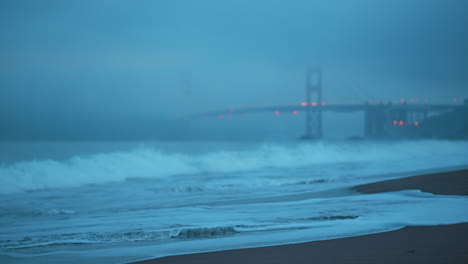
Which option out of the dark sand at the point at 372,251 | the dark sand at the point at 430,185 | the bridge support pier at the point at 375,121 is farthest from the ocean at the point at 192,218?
the bridge support pier at the point at 375,121

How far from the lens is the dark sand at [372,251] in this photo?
251cm

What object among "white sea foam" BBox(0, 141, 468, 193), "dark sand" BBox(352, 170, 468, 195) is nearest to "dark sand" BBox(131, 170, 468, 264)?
"dark sand" BBox(352, 170, 468, 195)

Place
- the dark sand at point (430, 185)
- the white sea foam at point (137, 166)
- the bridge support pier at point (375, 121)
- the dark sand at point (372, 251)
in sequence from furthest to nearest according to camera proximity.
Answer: the bridge support pier at point (375, 121)
the white sea foam at point (137, 166)
the dark sand at point (430, 185)
the dark sand at point (372, 251)

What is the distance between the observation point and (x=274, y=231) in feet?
11.5

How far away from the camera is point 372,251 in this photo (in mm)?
2680

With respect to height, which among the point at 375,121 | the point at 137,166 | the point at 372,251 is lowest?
the point at 137,166

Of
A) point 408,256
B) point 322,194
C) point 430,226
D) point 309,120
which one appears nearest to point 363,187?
point 322,194

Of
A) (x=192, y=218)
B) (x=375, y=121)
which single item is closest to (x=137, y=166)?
(x=192, y=218)

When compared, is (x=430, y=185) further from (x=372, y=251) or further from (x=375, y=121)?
(x=375, y=121)

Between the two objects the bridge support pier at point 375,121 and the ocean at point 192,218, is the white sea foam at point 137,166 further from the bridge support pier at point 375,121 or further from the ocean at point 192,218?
the bridge support pier at point 375,121

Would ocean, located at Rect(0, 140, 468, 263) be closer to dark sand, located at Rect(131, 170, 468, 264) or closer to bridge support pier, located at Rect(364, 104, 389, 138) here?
dark sand, located at Rect(131, 170, 468, 264)

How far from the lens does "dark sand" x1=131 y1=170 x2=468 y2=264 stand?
8.25 ft

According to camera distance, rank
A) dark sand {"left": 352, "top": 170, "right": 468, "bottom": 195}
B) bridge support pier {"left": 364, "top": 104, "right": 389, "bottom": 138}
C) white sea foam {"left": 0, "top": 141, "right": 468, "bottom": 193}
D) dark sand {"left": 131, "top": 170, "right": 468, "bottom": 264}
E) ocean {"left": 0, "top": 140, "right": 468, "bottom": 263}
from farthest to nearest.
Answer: bridge support pier {"left": 364, "top": 104, "right": 389, "bottom": 138}, white sea foam {"left": 0, "top": 141, "right": 468, "bottom": 193}, dark sand {"left": 352, "top": 170, "right": 468, "bottom": 195}, ocean {"left": 0, "top": 140, "right": 468, "bottom": 263}, dark sand {"left": 131, "top": 170, "right": 468, "bottom": 264}

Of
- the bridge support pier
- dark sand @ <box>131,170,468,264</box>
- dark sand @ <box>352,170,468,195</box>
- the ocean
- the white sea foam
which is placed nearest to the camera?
dark sand @ <box>131,170,468,264</box>
